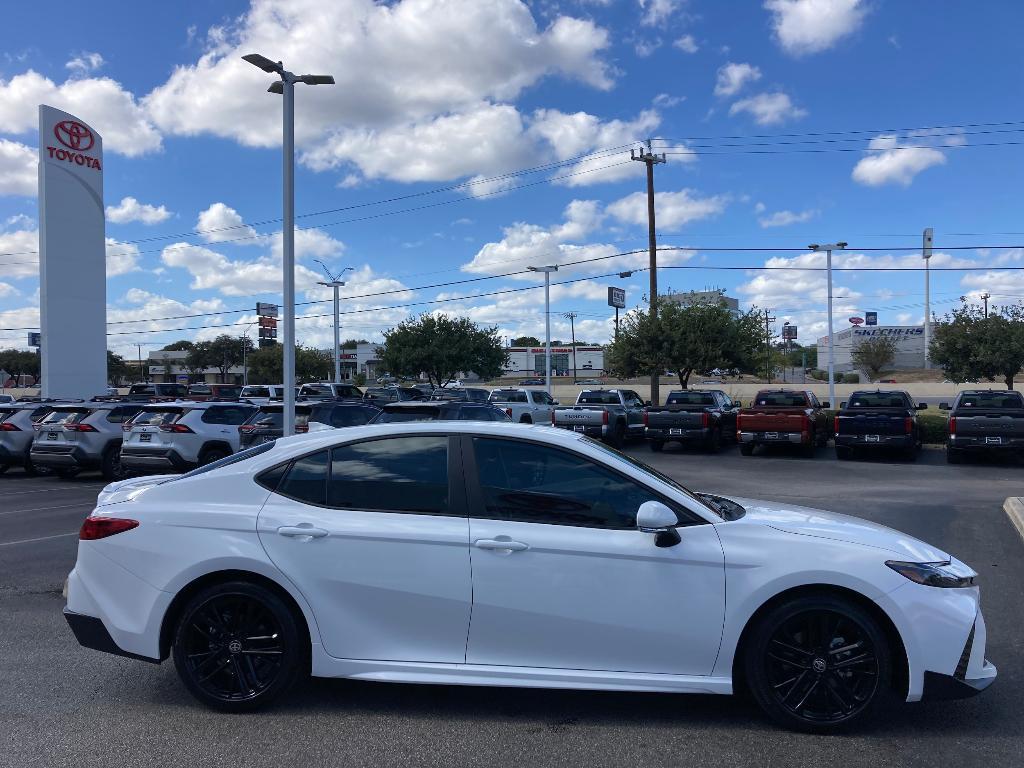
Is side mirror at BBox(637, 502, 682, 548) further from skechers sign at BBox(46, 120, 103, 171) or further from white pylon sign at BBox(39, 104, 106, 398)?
skechers sign at BBox(46, 120, 103, 171)

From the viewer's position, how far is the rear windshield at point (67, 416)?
16562mm

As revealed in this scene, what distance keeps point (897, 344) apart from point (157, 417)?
4392 inches

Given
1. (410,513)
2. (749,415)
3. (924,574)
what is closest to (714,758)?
(924,574)

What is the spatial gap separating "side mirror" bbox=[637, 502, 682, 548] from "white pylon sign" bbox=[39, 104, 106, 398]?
35381 mm

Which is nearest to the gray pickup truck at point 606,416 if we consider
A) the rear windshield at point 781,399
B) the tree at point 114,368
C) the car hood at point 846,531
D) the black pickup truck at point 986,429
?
the rear windshield at point 781,399

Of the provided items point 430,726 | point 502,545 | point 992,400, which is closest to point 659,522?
point 502,545

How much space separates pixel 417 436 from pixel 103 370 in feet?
119

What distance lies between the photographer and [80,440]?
16.3 m

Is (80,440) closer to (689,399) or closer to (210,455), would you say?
(210,455)

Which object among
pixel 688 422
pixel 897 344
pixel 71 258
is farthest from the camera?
pixel 897 344

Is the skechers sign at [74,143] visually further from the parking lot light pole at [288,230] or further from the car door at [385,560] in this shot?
the car door at [385,560]

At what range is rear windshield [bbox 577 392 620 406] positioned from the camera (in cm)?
2534

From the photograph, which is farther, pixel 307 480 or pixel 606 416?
pixel 606 416

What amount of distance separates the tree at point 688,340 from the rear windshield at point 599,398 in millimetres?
5966
